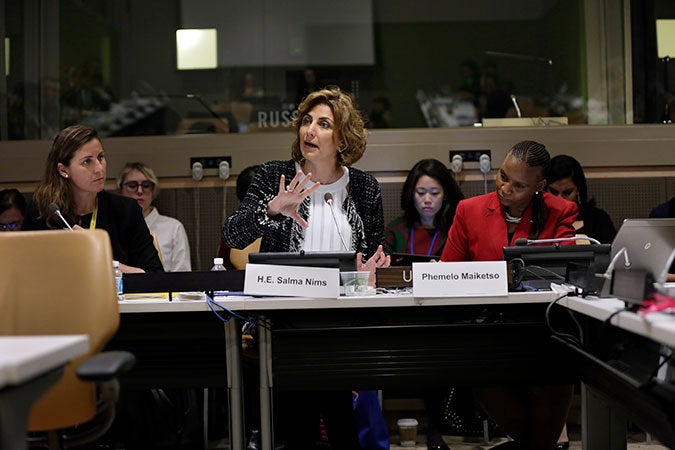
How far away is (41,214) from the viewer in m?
3.06

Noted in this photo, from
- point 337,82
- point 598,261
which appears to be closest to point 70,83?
point 337,82

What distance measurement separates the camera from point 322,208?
3.08 meters

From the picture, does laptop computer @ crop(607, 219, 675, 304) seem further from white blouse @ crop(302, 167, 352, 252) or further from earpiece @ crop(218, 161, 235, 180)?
earpiece @ crop(218, 161, 235, 180)

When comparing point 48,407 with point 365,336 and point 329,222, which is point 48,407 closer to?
point 365,336

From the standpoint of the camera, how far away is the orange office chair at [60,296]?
2.01m

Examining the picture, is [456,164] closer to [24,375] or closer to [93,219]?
[93,219]

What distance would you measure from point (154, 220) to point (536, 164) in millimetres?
2474

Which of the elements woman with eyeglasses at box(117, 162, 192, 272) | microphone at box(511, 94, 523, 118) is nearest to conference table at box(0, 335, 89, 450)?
woman with eyeglasses at box(117, 162, 192, 272)

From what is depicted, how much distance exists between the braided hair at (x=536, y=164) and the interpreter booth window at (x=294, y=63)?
95.3 inches

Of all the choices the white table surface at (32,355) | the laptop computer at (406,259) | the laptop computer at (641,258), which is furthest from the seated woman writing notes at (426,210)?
the white table surface at (32,355)

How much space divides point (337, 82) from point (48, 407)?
4.32 meters

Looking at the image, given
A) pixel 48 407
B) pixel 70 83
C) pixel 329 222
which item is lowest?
pixel 48 407

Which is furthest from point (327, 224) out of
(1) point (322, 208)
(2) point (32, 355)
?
(2) point (32, 355)

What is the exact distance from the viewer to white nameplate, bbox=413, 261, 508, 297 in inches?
99.3
